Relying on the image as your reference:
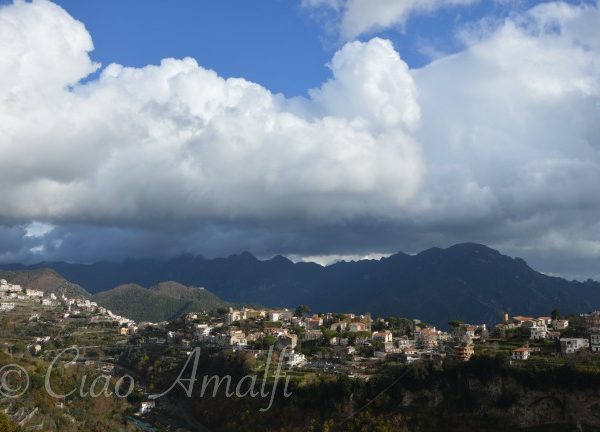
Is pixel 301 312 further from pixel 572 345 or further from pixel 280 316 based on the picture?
pixel 572 345

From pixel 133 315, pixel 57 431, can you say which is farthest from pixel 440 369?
pixel 133 315

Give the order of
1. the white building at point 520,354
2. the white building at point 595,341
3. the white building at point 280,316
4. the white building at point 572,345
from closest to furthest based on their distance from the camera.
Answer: the white building at point 520,354, the white building at point 572,345, the white building at point 595,341, the white building at point 280,316

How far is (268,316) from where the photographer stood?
406ft

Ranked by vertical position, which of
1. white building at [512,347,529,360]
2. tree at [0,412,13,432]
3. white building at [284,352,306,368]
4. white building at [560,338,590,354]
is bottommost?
tree at [0,412,13,432]

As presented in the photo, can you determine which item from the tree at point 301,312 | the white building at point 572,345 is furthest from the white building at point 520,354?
the tree at point 301,312

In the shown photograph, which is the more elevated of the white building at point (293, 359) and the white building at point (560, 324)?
the white building at point (560, 324)

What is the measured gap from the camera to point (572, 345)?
213 ft

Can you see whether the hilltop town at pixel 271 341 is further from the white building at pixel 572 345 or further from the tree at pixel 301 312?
the tree at pixel 301 312

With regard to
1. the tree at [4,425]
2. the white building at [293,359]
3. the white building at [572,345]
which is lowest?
the tree at [4,425]

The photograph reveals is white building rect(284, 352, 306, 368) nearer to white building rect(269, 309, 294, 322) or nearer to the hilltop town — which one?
the hilltop town

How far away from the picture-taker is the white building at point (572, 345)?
6431 cm

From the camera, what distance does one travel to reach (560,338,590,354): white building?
64.3m

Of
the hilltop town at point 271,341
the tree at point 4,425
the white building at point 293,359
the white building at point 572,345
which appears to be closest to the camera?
the tree at point 4,425

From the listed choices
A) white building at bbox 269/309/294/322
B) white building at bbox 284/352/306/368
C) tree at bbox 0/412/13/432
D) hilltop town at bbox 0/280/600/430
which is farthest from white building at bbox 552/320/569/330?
tree at bbox 0/412/13/432
